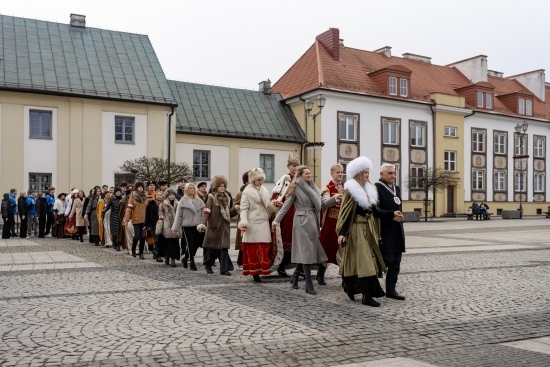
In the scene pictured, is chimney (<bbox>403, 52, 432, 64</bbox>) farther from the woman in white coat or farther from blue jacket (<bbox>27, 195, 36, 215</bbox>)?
the woman in white coat

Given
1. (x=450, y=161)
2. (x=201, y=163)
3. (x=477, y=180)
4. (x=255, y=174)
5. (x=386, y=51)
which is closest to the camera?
(x=255, y=174)

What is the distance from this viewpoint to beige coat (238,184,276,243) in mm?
9508

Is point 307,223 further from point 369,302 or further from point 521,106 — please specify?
point 521,106

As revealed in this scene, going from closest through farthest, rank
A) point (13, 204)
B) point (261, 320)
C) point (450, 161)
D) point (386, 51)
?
point (261, 320) < point (13, 204) < point (450, 161) < point (386, 51)

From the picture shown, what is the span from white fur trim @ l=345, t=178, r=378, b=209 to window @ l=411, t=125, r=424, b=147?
34630mm

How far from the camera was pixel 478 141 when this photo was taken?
44875mm

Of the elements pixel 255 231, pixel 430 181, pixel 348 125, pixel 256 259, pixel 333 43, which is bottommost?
pixel 256 259

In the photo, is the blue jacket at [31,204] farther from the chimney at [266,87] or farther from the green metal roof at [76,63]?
the chimney at [266,87]

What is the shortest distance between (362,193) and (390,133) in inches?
1322

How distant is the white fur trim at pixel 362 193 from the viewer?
764 centimetres

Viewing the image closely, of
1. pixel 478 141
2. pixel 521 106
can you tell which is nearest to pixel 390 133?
pixel 478 141

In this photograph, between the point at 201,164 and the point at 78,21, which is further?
the point at 201,164

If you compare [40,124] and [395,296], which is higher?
[40,124]

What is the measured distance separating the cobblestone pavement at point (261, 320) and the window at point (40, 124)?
64.2ft
